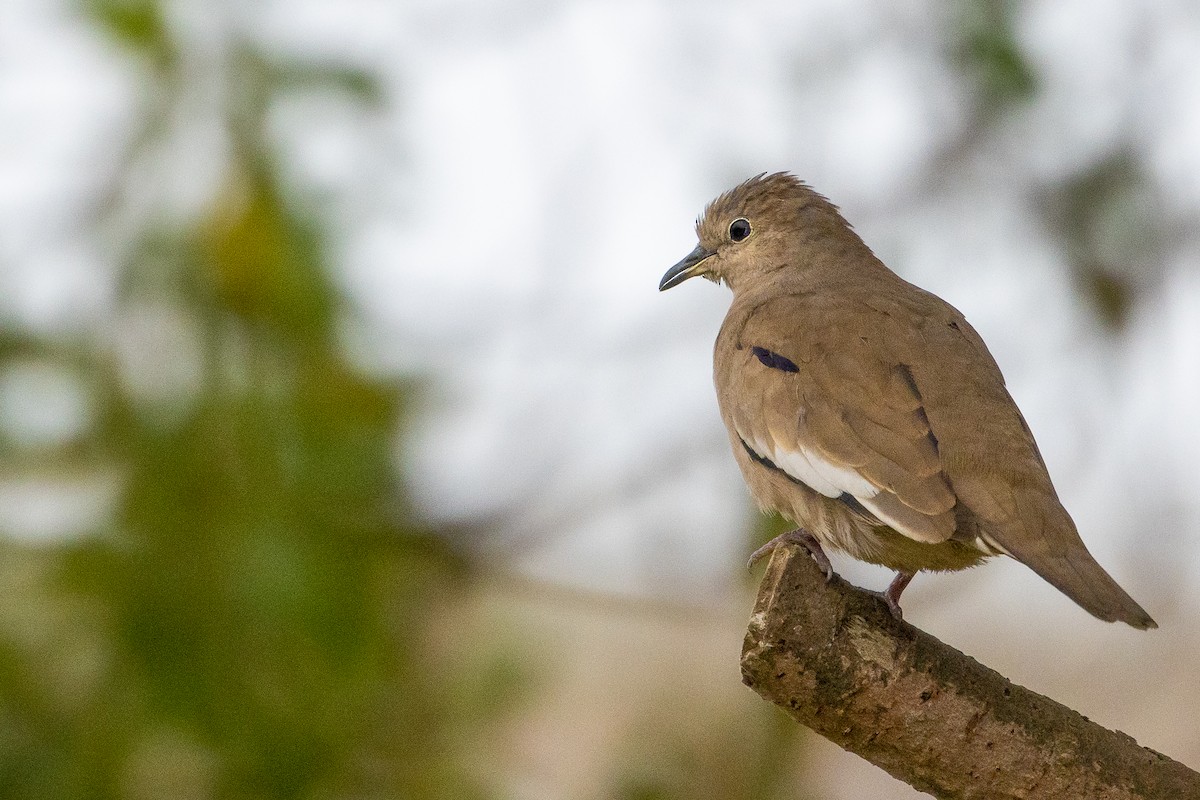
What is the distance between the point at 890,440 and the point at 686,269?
2.39 metres

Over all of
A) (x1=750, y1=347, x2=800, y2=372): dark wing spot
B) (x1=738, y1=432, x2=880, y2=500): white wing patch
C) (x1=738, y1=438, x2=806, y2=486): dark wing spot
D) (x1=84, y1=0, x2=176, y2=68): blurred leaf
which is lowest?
(x1=738, y1=432, x2=880, y2=500): white wing patch

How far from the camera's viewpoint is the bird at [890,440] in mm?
3865

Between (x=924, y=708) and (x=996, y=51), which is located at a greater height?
(x=996, y=51)

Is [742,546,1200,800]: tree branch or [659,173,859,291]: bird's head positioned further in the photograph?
[659,173,859,291]: bird's head

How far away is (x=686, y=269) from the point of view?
638cm

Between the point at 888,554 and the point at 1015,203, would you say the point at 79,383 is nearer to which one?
the point at 888,554

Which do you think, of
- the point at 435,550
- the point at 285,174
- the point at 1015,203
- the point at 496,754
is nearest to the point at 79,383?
the point at 285,174

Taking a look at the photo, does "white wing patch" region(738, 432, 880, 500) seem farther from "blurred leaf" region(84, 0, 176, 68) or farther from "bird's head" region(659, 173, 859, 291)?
"blurred leaf" region(84, 0, 176, 68)

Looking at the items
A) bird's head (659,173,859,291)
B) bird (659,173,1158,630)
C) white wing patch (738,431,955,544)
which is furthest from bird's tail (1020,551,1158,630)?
bird's head (659,173,859,291)

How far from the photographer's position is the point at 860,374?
4363 millimetres

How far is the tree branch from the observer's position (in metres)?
3.37

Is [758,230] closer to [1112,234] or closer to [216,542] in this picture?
[1112,234]

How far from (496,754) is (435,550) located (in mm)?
1000

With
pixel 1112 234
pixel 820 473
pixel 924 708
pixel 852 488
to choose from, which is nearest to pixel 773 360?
pixel 820 473
